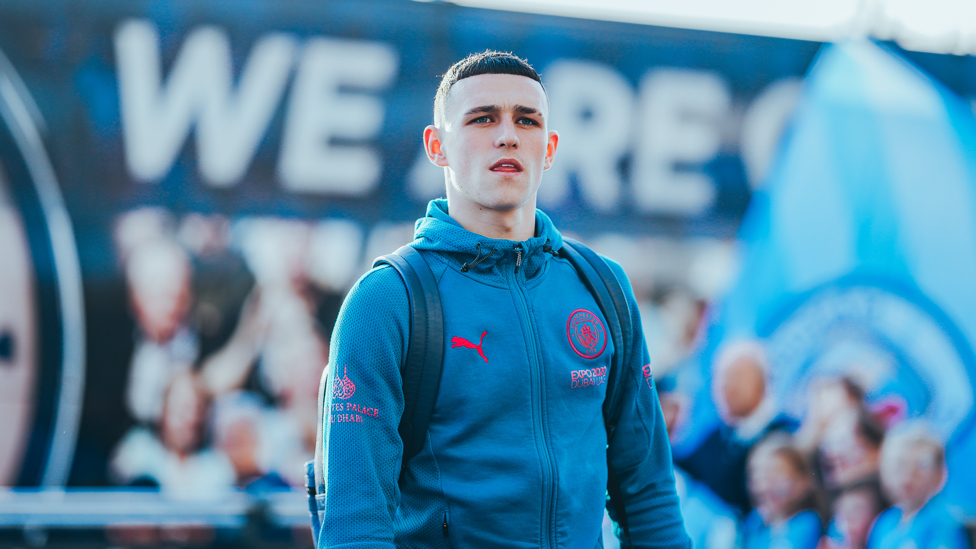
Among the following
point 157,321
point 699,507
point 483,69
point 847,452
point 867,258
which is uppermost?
point 867,258

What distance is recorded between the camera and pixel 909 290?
3924 millimetres

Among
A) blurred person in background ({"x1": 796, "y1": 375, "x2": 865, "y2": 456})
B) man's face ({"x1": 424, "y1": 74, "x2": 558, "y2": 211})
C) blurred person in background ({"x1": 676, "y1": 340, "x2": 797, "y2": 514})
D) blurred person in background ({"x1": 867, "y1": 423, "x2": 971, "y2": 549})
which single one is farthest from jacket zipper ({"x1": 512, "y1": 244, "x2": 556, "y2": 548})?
blurred person in background ({"x1": 867, "y1": 423, "x2": 971, "y2": 549})

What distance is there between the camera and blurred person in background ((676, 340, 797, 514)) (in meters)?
3.65

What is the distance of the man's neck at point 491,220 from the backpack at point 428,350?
0.13 m

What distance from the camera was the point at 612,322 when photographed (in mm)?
1557

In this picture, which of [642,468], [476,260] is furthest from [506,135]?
[642,468]

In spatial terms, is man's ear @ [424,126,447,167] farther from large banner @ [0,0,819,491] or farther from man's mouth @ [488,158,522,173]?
large banner @ [0,0,819,491]

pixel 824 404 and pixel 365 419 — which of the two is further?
pixel 824 404

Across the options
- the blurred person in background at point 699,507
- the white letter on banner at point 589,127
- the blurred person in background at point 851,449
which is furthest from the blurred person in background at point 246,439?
the blurred person in background at point 851,449

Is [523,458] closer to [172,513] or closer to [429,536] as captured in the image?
[429,536]

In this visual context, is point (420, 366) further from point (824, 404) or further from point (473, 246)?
point (824, 404)

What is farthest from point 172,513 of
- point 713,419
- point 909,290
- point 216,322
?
point 909,290

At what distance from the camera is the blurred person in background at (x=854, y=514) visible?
147 inches

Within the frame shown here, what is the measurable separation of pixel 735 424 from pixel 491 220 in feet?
8.79
